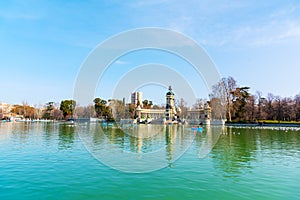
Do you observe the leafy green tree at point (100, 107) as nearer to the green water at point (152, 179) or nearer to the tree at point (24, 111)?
the tree at point (24, 111)

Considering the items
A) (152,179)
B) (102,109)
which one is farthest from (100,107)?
(152,179)

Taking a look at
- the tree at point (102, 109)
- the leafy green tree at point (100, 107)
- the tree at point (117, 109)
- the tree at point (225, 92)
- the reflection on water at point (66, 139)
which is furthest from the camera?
the leafy green tree at point (100, 107)

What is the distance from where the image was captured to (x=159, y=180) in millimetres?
10633

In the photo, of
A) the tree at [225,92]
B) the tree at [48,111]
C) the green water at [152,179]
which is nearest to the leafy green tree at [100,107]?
the tree at [48,111]

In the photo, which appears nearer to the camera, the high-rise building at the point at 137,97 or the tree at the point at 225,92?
the tree at the point at 225,92

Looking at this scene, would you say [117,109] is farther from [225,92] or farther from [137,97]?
[225,92]

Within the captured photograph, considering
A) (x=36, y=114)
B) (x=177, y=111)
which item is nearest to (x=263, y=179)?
(x=177, y=111)

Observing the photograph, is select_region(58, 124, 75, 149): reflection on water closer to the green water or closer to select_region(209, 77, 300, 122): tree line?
the green water

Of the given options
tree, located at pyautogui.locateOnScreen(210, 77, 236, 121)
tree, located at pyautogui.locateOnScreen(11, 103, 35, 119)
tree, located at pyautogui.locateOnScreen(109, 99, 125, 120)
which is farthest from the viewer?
tree, located at pyautogui.locateOnScreen(11, 103, 35, 119)

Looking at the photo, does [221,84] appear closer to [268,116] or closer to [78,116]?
[268,116]

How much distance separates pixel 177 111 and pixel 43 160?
78.5 m

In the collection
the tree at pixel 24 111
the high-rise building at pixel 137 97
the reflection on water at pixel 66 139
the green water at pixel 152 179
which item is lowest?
the green water at pixel 152 179

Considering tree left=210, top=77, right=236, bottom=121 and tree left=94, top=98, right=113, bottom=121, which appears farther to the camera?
tree left=94, top=98, right=113, bottom=121

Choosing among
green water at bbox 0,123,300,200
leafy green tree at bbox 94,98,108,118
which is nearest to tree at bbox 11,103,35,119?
leafy green tree at bbox 94,98,108,118
